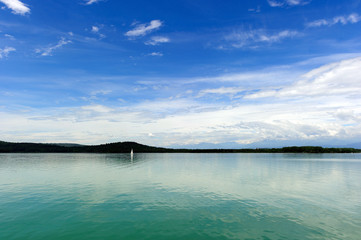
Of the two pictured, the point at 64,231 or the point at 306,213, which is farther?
the point at 306,213

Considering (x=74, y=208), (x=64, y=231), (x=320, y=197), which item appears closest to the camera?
(x=64, y=231)

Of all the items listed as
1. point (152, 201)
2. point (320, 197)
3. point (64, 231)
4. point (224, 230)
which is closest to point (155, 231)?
point (224, 230)

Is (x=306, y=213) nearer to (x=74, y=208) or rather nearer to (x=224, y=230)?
(x=224, y=230)

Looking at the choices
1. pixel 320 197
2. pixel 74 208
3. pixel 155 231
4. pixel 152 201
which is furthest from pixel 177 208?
pixel 320 197

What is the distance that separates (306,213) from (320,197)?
1130 centimetres

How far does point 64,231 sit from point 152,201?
12.9 m

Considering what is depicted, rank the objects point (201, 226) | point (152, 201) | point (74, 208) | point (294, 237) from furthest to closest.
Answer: point (152, 201) < point (74, 208) < point (201, 226) < point (294, 237)

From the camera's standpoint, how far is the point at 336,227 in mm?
21062

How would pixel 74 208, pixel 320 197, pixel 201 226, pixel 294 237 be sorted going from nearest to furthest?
pixel 294 237, pixel 201 226, pixel 74 208, pixel 320 197

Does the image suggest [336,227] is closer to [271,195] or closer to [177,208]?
[271,195]

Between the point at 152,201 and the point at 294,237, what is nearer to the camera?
the point at 294,237

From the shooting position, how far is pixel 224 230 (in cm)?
1995

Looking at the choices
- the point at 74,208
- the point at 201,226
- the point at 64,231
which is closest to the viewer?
the point at 64,231

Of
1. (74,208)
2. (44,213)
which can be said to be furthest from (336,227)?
(44,213)
